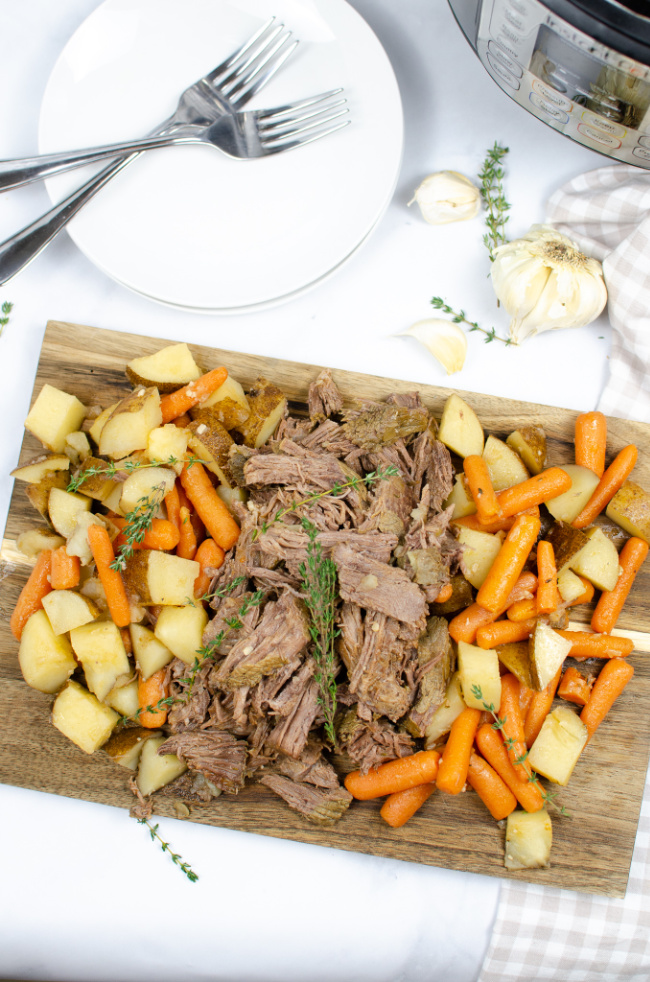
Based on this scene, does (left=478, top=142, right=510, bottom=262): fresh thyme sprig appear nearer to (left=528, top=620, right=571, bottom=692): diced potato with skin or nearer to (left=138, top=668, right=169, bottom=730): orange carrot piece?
(left=528, top=620, right=571, bottom=692): diced potato with skin

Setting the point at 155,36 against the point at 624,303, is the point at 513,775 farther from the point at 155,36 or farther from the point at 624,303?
the point at 155,36

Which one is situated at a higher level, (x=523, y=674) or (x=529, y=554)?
(x=529, y=554)

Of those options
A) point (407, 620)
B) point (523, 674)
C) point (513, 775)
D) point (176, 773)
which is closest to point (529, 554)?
point (523, 674)

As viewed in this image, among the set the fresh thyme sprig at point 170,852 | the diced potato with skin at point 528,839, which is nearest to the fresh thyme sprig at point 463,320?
the diced potato with skin at point 528,839

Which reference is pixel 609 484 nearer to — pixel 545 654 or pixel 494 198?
pixel 545 654

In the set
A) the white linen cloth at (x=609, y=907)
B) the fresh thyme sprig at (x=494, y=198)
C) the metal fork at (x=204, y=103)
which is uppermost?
the metal fork at (x=204, y=103)

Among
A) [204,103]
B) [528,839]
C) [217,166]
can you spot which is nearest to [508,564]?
[528,839]

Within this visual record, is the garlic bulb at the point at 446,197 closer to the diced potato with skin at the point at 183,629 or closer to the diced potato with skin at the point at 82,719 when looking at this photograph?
the diced potato with skin at the point at 183,629
